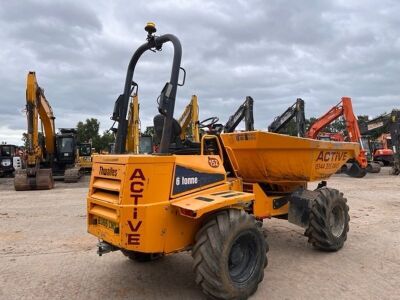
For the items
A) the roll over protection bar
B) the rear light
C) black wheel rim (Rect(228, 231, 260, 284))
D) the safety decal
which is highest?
the roll over protection bar

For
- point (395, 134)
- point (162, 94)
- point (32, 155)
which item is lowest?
point (32, 155)

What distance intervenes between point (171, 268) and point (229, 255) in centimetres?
133

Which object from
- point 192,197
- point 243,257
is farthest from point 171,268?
point 192,197

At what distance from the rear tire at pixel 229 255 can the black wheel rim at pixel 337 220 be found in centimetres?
230

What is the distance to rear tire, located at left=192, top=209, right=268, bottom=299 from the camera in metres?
4.18

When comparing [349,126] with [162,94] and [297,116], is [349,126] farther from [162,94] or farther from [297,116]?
[162,94]

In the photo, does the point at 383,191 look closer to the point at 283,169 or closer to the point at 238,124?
the point at 238,124

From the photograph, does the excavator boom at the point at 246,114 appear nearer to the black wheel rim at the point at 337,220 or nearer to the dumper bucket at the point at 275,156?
the black wheel rim at the point at 337,220

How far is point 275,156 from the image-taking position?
5.81 metres

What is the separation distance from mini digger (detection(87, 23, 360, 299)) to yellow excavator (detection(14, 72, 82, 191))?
12.8 m

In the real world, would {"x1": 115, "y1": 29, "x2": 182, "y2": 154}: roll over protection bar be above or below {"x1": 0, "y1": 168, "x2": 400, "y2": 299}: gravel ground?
above

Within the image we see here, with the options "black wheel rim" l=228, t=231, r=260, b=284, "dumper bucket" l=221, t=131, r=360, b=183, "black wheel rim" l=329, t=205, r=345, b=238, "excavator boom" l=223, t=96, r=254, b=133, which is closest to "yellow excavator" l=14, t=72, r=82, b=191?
"excavator boom" l=223, t=96, r=254, b=133

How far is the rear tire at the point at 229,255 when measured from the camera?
13.7 feet

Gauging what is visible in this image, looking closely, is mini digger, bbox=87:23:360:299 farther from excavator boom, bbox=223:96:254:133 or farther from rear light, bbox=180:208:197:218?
excavator boom, bbox=223:96:254:133
